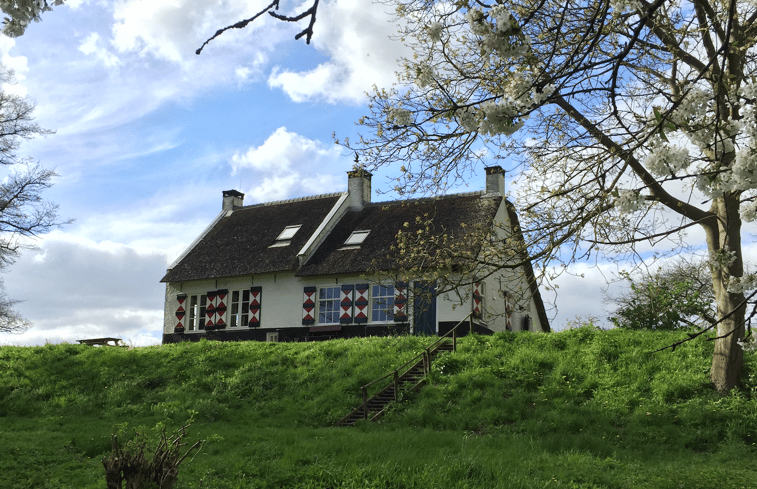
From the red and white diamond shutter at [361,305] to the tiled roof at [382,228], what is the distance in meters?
0.77

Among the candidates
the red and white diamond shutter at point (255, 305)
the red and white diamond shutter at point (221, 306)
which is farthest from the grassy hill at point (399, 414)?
the red and white diamond shutter at point (221, 306)

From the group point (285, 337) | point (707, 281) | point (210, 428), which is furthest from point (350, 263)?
Answer: point (707, 281)

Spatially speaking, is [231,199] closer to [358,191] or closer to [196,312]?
[196,312]

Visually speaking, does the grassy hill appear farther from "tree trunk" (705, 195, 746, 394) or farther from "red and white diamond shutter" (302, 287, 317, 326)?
"red and white diamond shutter" (302, 287, 317, 326)

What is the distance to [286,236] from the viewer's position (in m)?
28.0

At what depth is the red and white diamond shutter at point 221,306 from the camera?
1070 inches

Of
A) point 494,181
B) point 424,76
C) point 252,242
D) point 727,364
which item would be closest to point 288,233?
point 252,242

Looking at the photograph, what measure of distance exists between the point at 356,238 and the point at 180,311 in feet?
28.6

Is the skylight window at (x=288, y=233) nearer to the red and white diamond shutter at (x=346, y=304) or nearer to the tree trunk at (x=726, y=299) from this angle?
the red and white diamond shutter at (x=346, y=304)

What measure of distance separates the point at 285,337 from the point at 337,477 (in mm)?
15631

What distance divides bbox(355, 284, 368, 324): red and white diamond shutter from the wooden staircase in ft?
17.4

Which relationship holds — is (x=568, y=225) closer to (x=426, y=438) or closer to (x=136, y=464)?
(x=426, y=438)

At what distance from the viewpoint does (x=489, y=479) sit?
9805 mm

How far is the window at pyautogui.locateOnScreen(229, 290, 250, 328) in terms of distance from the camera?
26844 millimetres
